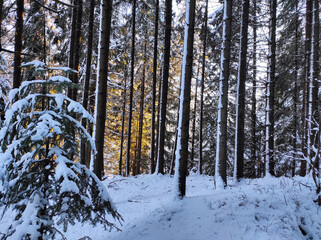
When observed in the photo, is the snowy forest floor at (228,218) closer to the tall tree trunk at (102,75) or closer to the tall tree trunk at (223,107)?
the tall tree trunk at (223,107)

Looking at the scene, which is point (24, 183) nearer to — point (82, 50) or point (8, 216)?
point (8, 216)

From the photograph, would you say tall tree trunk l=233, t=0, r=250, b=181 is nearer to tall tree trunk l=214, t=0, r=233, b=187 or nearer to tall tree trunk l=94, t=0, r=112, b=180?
tall tree trunk l=214, t=0, r=233, b=187

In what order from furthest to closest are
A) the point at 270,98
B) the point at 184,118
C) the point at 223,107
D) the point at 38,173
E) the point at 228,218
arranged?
the point at 270,98 → the point at 223,107 → the point at 184,118 → the point at 228,218 → the point at 38,173

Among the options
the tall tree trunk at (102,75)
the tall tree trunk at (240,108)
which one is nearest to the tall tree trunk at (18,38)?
the tall tree trunk at (102,75)

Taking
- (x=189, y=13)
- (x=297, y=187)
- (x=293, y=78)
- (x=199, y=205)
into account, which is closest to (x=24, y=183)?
(x=199, y=205)

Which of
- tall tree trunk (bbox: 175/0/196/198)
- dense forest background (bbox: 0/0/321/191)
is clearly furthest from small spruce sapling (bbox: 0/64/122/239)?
tall tree trunk (bbox: 175/0/196/198)

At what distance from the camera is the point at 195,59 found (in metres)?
16.2

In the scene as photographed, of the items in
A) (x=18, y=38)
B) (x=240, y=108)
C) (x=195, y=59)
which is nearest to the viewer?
(x=18, y=38)

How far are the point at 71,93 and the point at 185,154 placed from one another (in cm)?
702

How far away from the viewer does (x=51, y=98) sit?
342 centimetres

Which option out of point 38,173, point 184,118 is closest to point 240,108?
point 184,118

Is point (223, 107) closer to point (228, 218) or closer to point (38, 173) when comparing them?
point (228, 218)

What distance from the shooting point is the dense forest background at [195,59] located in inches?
368

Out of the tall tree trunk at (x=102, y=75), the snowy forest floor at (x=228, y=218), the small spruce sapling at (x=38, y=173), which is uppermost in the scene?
the tall tree trunk at (x=102, y=75)
